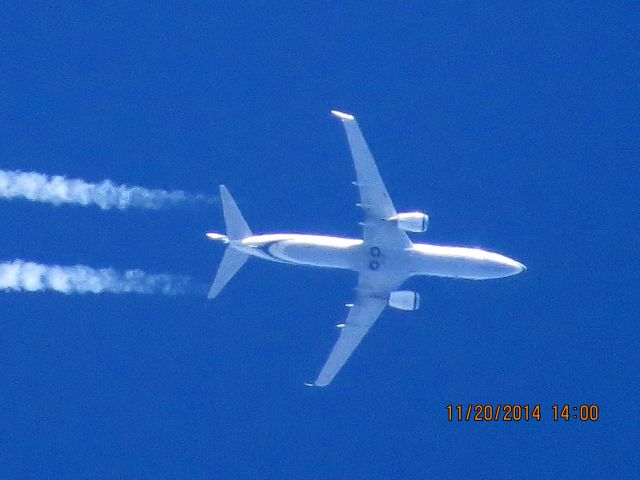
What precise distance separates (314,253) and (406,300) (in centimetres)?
637

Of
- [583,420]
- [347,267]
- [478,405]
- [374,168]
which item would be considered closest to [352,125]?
[374,168]

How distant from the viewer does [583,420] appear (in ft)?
266

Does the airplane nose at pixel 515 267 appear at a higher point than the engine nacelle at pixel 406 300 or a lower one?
higher

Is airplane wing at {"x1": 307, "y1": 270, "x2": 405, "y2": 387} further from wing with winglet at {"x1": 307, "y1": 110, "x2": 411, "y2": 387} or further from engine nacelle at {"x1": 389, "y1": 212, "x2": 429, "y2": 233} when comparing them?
engine nacelle at {"x1": 389, "y1": 212, "x2": 429, "y2": 233}

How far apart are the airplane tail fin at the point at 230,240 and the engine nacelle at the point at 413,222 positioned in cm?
1039

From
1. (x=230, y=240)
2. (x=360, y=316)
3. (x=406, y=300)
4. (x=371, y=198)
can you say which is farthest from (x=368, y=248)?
(x=230, y=240)

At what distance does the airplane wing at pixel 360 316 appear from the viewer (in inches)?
2908

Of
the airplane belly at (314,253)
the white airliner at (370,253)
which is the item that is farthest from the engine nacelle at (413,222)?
the airplane belly at (314,253)

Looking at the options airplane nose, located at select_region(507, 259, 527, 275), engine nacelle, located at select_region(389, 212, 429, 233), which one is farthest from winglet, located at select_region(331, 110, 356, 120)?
airplane nose, located at select_region(507, 259, 527, 275)

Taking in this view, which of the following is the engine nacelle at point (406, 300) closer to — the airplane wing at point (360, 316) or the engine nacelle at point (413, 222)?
the airplane wing at point (360, 316)

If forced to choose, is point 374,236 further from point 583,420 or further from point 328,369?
point 583,420

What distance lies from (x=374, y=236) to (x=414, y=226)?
133 inches

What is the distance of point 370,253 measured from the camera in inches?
2869

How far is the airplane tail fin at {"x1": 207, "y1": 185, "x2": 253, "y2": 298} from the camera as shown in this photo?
73938 mm
